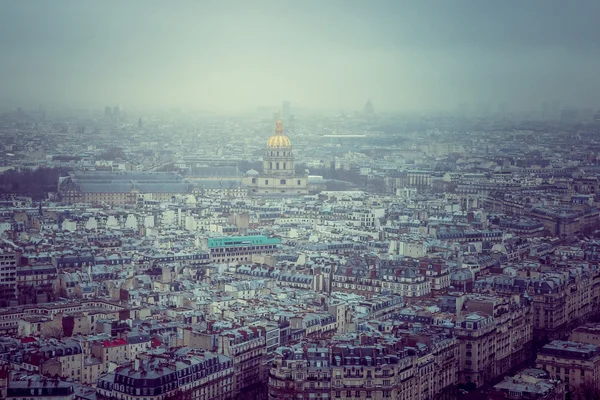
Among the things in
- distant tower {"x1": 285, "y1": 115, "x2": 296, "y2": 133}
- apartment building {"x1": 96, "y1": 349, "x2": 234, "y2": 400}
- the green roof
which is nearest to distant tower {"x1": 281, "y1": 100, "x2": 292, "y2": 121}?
distant tower {"x1": 285, "y1": 115, "x2": 296, "y2": 133}

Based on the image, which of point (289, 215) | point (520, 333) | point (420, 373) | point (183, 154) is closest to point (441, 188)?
point (289, 215)

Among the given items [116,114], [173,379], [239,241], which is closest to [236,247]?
[239,241]

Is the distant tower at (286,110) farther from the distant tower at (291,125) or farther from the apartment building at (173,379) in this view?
the apartment building at (173,379)

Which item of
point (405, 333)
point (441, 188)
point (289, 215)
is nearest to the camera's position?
point (405, 333)

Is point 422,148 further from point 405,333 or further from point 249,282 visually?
point 405,333

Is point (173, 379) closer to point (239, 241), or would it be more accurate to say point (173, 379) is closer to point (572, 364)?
point (572, 364)

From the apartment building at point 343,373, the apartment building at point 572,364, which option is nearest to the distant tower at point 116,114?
the apartment building at point 572,364
